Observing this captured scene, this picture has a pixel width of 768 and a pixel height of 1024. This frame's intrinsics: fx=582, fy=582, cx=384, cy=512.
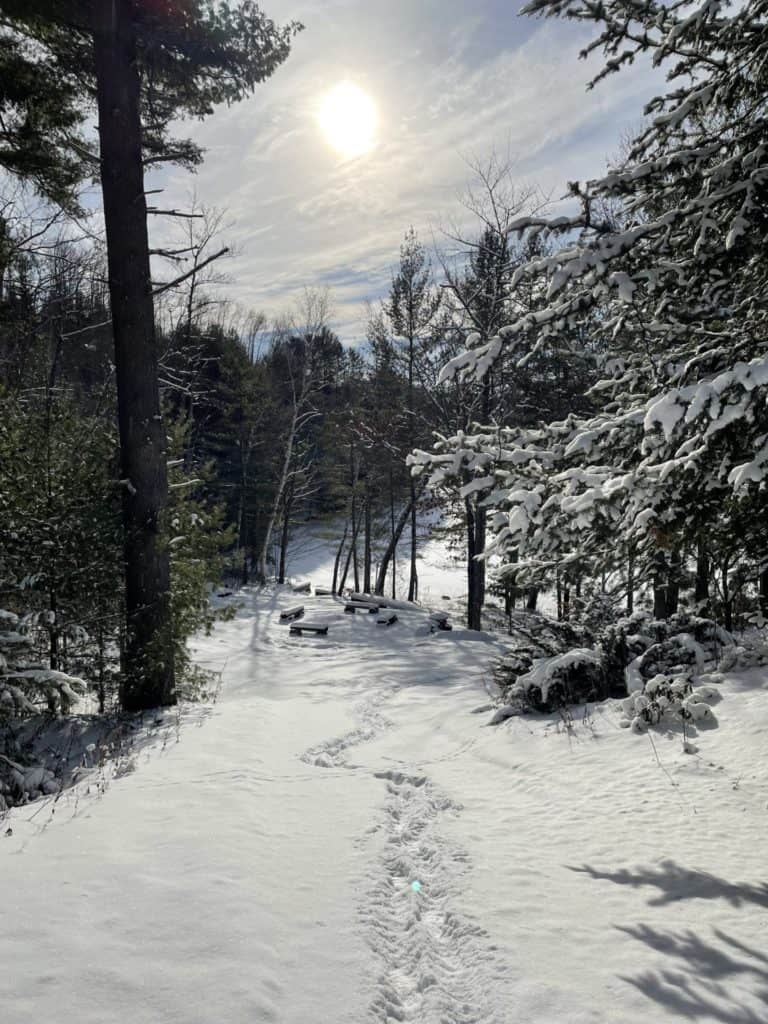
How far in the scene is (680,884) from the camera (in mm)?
3580

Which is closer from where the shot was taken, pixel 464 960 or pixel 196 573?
pixel 464 960

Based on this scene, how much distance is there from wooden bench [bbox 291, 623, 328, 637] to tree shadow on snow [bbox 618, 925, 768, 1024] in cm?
1272

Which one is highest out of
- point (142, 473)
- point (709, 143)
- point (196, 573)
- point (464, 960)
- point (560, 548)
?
point (709, 143)

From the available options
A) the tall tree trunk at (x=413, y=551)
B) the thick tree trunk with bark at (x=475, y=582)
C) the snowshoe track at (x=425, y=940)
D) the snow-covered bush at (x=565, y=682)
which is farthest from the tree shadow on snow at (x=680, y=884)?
the tall tree trunk at (x=413, y=551)

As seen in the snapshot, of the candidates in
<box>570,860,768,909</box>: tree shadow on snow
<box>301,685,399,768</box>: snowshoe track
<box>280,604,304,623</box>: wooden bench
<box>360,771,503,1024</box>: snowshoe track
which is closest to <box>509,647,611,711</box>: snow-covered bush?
<box>301,685,399,768</box>: snowshoe track

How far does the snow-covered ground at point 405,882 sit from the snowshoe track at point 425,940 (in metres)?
0.01

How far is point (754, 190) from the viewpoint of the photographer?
4.21 meters

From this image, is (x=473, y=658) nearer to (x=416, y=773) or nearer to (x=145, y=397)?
(x=416, y=773)

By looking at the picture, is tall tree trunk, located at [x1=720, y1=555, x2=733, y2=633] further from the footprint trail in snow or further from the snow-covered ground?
the footprint trail in snow

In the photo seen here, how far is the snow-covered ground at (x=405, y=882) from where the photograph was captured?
2.47 metres

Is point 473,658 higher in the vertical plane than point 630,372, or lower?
lower

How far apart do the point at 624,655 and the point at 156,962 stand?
6.69 metres

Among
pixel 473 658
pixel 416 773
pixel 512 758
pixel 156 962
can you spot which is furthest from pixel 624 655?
pixel 156 962

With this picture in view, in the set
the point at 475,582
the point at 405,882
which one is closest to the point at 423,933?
the point at 405,882
